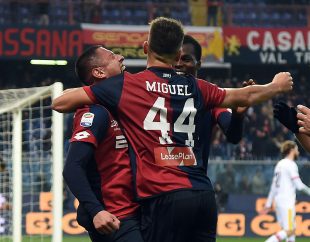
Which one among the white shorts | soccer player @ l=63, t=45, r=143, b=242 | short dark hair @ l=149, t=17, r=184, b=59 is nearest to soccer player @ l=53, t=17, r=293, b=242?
short dark hair @ l=149, t=17, r=184, b=59

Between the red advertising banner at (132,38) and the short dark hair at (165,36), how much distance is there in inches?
790

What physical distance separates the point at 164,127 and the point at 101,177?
53 cm

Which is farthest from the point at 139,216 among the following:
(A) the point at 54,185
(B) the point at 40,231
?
(B) the point at 40,231

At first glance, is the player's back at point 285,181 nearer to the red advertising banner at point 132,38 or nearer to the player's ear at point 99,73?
the player's ear at point 99,73

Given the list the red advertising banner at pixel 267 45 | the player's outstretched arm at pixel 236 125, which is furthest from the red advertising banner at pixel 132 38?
the player's outstretched arm at pixel 236 125

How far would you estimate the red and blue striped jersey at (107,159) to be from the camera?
16.9 feet

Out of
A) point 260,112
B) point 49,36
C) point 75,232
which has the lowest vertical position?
point 75,232

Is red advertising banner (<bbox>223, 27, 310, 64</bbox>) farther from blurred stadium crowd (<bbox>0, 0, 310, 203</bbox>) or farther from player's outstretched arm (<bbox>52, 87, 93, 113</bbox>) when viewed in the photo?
player's outstretched arm (<bbox>52, 87, 93, 113</bbox>)

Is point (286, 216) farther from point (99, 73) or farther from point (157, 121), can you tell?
point (157, 121)

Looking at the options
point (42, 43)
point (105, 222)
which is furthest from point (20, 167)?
point (42, 43)

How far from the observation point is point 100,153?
5.29 m

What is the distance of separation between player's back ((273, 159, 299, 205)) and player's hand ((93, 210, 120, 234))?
32.0 ft

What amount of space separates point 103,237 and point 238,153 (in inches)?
692

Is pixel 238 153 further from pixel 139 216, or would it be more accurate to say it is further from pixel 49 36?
pixel 139 216
